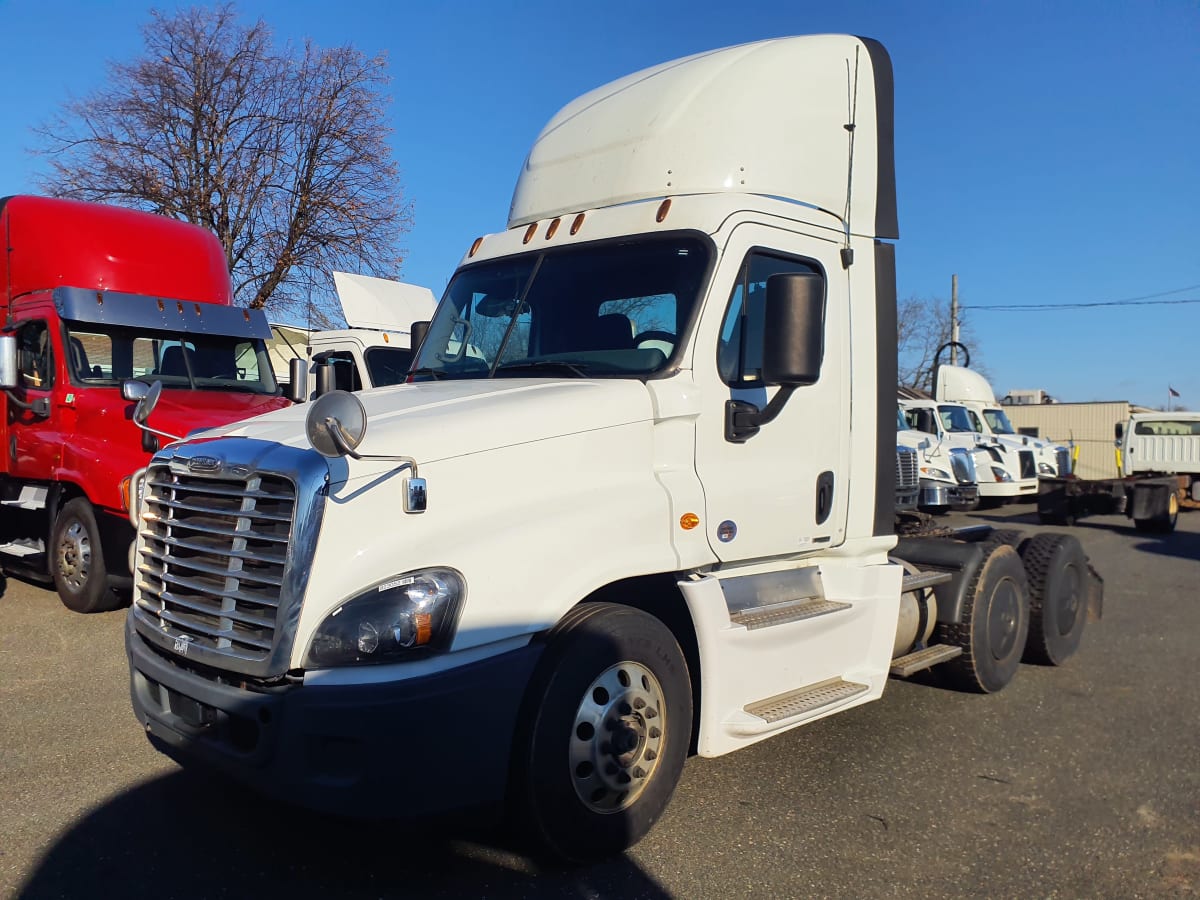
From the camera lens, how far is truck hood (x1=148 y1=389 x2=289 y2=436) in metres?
7.94

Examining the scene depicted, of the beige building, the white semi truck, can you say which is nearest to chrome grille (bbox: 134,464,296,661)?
the white semi truck

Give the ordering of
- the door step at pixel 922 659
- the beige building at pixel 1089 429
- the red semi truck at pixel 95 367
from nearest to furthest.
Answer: the door step at pixel 922 659
the red semi truck at pixel 95 367
the beige building at pixel 1089 429

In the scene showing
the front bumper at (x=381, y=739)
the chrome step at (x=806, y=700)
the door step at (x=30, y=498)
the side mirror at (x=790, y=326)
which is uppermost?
the side mirror at (x=790, y=326)

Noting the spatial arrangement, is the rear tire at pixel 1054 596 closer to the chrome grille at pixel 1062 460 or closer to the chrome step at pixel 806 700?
the chrome step at pixel 806 700

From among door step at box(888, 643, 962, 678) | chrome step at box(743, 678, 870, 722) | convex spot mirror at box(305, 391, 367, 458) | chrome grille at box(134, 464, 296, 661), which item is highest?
convex spot mirror at box(305, 391, 367, 458)

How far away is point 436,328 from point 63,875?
2985mm

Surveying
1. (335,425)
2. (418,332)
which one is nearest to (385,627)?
(335,425)

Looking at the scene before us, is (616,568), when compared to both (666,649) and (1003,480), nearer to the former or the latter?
(666,649)

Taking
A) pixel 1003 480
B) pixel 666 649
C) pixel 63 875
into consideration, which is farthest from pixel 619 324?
pixel 1003 480

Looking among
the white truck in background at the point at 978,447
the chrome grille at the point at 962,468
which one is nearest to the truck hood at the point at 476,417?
the chrome grille at the point at 962,468

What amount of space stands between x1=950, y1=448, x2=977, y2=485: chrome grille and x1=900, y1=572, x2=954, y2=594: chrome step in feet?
45.0

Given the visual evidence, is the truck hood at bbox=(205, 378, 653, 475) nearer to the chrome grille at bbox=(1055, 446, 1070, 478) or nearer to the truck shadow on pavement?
the truck shadow on pavement

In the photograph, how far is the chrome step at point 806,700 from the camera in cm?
436

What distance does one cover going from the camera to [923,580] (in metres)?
5.74
